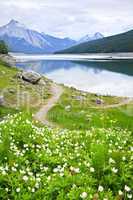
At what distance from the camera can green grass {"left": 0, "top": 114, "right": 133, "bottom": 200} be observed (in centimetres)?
922

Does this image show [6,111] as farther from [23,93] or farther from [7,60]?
[7,60]

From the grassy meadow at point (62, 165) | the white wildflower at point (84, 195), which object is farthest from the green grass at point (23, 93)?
the white wildflower at point (84, 195)

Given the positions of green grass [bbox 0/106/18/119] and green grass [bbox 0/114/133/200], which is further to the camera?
green grass [bbox 0/106/18/119]

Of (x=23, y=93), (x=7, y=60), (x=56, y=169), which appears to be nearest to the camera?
(x=56, y=169)

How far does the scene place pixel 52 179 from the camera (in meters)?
9.56

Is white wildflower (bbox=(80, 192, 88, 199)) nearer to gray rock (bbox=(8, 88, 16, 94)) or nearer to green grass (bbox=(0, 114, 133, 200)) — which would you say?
green grass (bbox=(0, 114, 133, 200))

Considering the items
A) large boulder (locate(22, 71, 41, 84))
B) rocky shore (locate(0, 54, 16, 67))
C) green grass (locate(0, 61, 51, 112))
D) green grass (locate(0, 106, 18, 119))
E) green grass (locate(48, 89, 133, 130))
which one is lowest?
green grass (locate(48, 89, 133, 130))

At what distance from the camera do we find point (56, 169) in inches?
406

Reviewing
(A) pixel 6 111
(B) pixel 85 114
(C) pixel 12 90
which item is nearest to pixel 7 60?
(C) pixel 12 90

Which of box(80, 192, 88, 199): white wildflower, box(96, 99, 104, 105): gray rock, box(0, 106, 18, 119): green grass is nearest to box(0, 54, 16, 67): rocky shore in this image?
box(96, 99, 104, 105): gray rock

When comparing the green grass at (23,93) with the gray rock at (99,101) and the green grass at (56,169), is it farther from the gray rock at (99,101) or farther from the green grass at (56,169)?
the green grass at (56,169)

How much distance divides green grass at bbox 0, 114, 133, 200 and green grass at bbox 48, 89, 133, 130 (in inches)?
1142

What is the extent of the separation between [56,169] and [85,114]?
42.1m

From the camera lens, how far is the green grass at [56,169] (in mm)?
9219
